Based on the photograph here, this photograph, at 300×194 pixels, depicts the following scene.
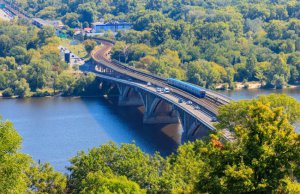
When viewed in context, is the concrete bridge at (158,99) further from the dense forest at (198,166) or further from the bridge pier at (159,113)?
the dense forest at (198,166)

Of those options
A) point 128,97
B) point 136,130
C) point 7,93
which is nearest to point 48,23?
point 7,93

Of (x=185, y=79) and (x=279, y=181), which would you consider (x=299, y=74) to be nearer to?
(x=185, y=79)

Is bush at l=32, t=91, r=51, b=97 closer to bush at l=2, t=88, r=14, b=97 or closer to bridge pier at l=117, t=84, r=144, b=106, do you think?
bush at l=2, t=88, r=14, b=97

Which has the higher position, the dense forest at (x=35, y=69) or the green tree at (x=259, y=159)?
the green tree at (x=259, y=159)

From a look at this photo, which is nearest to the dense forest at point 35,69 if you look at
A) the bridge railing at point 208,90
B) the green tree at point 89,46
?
the green tree at point 89,46

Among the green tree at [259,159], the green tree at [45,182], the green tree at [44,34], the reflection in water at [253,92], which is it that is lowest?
the green tree at [44,34]

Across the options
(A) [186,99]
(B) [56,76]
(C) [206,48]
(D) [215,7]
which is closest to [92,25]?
(D) [215,7]
